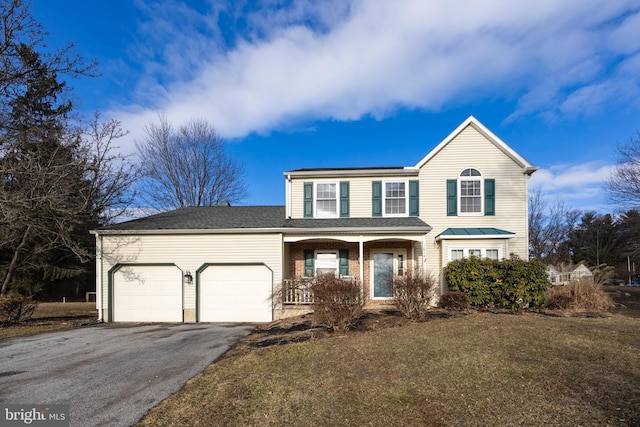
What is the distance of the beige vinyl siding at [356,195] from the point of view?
1398 cm

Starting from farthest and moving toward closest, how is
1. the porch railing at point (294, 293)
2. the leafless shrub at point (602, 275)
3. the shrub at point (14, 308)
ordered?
the leafless shrub at point (602, 275), the porch railing at point (294, 293), the shrub at point (14, 308)

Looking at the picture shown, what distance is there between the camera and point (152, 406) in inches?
177

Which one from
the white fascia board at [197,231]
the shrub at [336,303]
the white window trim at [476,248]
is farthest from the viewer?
the white window trim at [476,248]

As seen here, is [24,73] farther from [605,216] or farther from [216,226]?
[605,216]

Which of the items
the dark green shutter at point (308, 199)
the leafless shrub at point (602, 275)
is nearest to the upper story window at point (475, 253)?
the leafless shrub at point (602, 275)

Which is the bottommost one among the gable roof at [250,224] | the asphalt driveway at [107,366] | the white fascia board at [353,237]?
the asphalt driveway at [107,366]

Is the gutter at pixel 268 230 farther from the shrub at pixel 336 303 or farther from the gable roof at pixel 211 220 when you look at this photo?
the shrub at pixel 336 303

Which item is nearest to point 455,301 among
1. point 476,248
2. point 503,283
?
point 503,283

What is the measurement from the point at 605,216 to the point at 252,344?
52.9 m

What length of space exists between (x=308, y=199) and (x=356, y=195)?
204cm

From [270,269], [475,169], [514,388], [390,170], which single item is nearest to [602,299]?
[475,169]

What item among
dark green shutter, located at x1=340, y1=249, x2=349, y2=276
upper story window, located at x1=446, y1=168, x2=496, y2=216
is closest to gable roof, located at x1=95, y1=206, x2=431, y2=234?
dark green shutter, located at x1=340, y1=249, x2=349, y2=276

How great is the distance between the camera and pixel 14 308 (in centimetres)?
1131

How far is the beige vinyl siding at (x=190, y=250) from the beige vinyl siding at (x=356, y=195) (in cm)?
241
